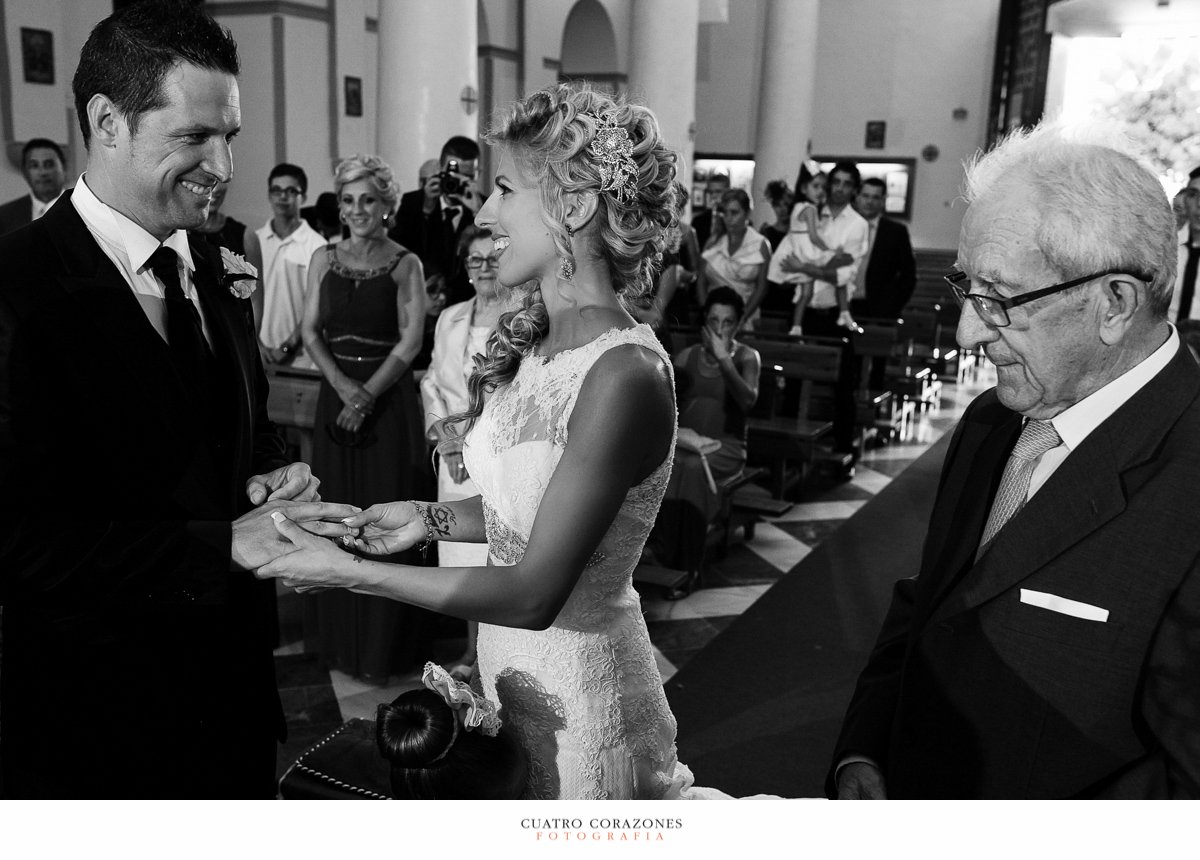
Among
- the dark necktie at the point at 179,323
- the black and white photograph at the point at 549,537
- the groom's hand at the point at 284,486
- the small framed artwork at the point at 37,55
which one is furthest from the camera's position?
Result: the small framed artwork at the point at 37,55

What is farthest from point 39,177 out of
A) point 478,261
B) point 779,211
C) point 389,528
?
point 779,211

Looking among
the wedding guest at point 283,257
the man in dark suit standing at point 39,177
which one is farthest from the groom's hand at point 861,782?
the man in dark suit standing at point 39,177

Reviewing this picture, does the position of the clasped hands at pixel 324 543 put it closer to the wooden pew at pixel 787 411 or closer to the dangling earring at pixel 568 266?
the dangling earring at pixel 568 266

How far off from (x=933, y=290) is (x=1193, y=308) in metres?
9.27

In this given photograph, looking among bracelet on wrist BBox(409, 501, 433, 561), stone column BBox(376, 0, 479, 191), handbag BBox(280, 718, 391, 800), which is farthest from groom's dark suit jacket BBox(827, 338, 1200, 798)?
stone column BBox(376, 0, 479, 191)

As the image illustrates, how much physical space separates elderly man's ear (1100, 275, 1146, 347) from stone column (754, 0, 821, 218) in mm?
15216

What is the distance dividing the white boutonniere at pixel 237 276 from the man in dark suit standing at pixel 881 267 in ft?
20.2

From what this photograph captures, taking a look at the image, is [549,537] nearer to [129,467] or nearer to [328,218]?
[129,467]

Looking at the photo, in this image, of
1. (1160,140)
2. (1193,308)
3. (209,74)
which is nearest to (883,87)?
(1160,140)

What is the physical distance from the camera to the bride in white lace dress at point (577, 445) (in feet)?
5.16

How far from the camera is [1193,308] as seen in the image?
534 cm

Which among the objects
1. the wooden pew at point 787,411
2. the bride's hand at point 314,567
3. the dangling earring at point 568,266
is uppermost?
the dangling earring at point 568,266
